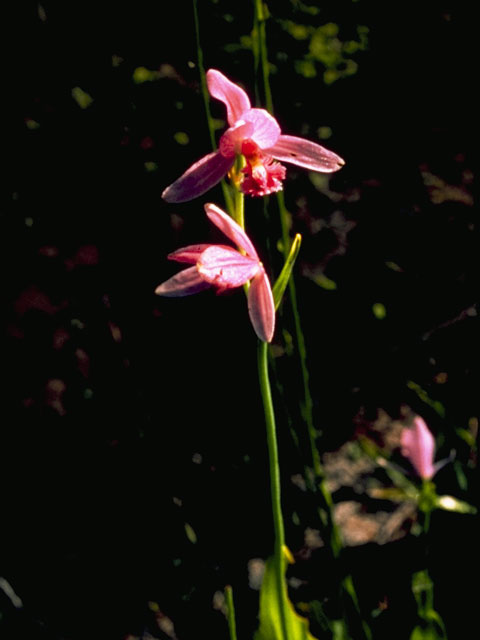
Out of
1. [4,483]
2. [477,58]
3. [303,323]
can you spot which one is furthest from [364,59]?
[4,483]

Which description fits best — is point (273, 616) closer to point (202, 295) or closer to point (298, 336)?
point (298, 336)

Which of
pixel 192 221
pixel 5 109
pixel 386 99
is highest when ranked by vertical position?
pixel 5 109

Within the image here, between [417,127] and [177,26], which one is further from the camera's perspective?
[417,127]

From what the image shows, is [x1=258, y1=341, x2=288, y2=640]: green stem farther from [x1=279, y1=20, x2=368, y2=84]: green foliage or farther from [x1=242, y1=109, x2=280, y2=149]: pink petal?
[x1=279, y1=20, x2=368, y2=84]: green foliage

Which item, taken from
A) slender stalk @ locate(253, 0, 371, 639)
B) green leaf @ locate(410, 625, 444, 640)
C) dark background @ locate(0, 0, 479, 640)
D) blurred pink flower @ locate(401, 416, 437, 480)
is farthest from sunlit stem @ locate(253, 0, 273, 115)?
green leaf @ locate(410, 625, 444, 640)

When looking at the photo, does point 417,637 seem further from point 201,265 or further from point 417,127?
point 417,127
